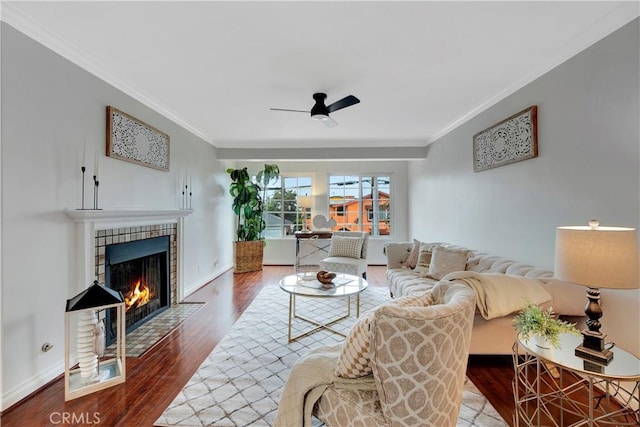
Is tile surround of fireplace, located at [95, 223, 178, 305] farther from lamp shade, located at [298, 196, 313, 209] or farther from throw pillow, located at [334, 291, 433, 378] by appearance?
lamp shade, located at [298, 196, 313, 209]

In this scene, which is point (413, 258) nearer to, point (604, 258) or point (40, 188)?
point (604, 258)

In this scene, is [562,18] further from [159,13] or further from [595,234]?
[159,13]

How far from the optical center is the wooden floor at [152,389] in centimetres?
175

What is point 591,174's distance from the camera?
2.07 m

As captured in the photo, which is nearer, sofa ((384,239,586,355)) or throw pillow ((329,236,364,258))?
sofa ((384,239,586,355))

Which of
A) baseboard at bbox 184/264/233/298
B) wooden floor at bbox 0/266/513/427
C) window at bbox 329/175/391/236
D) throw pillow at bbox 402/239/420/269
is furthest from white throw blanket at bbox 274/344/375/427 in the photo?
window at bbox 329/175/391/236

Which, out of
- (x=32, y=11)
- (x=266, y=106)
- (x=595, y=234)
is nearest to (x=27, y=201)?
(x=32, y=11)

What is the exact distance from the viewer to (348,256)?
4.73 metres

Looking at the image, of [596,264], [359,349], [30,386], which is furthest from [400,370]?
[30,386]

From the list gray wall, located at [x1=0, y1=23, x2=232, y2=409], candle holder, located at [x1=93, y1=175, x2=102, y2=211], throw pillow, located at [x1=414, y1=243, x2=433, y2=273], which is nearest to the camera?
gray wall, located at [x1=0, y1=23, x2=232, y2=409]

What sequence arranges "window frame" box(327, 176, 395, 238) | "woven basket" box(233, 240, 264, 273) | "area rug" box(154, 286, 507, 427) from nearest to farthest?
"area rug" box(154, 286, 507, 427) < "woven basket" box(233, 240, 264, 273) < "window frame" box(327, 176, 395, 238)

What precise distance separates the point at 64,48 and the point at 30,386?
2423 millimetres

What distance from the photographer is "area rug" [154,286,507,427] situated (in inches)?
68.5

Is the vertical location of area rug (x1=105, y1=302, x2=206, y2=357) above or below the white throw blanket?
below
